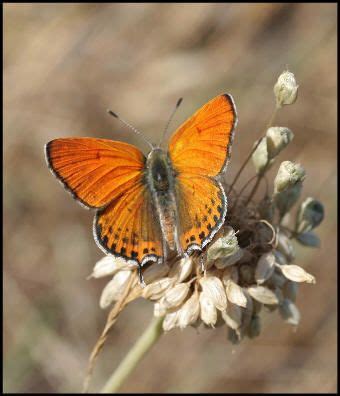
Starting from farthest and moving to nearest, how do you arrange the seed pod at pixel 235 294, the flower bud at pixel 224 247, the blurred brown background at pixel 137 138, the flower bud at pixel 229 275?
the blurred brown background at pixel 137 138 < the flower bud at pixel 229 275 < the seed pod at pixel 235 294 < the flower bud at pixel 224 247

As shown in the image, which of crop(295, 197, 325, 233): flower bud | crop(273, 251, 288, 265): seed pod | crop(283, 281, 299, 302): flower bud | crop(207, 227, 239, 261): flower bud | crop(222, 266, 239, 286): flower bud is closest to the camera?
crop(207, 227, 239, 261): flower bud

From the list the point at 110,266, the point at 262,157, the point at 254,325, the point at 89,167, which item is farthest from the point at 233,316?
the point at 89,167

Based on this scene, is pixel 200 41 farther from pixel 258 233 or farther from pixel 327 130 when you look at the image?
pixel 258 233

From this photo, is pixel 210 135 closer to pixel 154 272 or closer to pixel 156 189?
pixel 156 189

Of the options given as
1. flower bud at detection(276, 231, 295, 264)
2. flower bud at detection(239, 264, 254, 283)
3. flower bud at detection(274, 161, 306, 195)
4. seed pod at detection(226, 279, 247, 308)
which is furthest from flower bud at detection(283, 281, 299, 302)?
flower bud at detection(274, 161, 306, 195)

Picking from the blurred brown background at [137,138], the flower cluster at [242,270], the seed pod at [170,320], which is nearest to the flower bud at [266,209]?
the flower cluster at [242,270]

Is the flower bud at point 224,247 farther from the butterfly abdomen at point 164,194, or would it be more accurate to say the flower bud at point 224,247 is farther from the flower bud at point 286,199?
the flower bud at point 286,199

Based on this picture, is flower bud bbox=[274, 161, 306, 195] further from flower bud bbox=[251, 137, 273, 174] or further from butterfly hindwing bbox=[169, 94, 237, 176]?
butterfly hindwing bbox=[169, 94, 237, 176]

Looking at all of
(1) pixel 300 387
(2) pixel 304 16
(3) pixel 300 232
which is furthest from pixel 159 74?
(3) pixel 300 232
